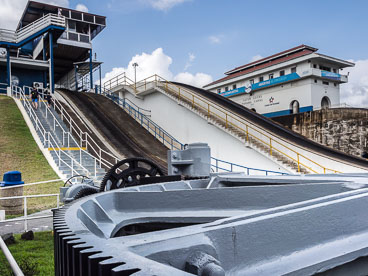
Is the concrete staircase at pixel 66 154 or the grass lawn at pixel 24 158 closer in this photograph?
the grass lawn at pixel 24 158

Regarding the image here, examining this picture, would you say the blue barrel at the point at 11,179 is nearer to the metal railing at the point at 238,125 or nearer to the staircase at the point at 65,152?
the staircase at the point at 65,152

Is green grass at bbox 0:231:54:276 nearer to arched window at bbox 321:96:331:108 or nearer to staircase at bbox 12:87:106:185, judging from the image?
staircase at bbox 12:87:106:185

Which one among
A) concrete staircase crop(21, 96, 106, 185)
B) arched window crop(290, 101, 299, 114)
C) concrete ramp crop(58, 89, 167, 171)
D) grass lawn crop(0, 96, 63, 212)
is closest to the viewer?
grass lawn crop(0, 96, 63, 212)

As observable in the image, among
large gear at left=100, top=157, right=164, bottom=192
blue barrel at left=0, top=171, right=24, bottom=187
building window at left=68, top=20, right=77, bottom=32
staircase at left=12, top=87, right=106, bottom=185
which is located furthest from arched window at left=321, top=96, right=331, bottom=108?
large gear at left=100, top=157, right=164, bottom=192

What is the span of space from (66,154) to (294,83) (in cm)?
3117

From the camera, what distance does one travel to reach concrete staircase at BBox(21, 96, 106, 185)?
1344cm

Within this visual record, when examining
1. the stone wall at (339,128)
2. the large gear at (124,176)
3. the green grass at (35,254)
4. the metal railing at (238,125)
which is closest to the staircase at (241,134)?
the metal railing at (238,125)

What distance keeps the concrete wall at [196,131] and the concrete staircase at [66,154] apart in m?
7.15

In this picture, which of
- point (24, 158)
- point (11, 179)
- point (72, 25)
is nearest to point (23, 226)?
point (11, 179)

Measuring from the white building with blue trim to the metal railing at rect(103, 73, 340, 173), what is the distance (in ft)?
58.6

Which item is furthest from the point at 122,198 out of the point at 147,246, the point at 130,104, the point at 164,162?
the point at 130,104

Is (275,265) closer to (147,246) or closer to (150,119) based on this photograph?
(147,246)

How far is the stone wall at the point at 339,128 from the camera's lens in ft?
73.5

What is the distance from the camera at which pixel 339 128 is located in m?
23.8
